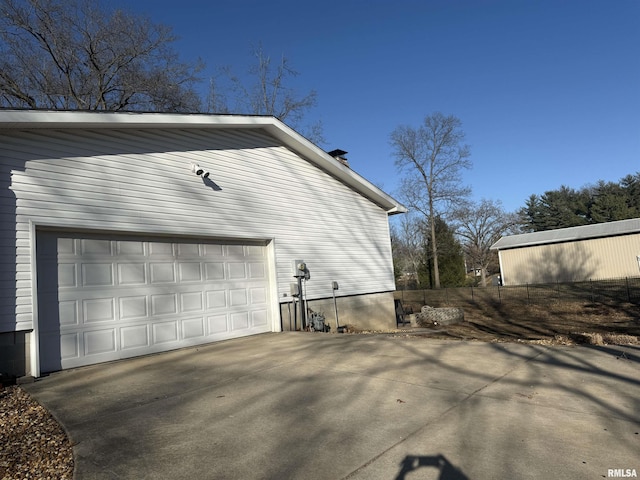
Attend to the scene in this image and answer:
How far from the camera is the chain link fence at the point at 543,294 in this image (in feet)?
64.1

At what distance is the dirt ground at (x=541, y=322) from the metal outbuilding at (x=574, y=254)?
11.1 m

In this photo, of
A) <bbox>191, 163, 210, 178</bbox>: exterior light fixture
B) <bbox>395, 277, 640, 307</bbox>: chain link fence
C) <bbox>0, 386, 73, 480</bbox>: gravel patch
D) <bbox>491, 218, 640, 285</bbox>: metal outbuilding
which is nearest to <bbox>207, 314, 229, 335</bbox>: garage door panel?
<bbox>191, 163, 210, 178</bbox>: exterior light fixture

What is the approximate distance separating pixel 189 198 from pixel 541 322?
1496 centimetres

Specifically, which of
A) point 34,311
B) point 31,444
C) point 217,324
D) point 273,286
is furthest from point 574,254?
point 31,444

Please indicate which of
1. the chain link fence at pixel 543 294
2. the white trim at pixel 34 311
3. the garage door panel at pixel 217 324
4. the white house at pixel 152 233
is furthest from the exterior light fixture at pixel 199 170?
the chain link fence at pixel 543 294

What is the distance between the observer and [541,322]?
676 inches

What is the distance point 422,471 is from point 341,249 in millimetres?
9255

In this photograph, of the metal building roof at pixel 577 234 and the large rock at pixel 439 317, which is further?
the metal building roof at pixel 577 234

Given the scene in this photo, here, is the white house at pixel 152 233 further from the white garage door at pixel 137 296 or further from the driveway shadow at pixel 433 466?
the driveway shadow at pixel 433 466

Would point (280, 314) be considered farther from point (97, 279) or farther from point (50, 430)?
point (50, 430)

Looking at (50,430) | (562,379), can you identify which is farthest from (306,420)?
(562,379)

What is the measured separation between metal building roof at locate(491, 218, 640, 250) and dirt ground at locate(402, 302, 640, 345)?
11291 mm

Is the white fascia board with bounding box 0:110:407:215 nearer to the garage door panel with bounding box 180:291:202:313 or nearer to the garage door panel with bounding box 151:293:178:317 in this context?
the garage door panel with bounding box 151:293:178:317

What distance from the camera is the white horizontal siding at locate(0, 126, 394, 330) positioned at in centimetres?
636
